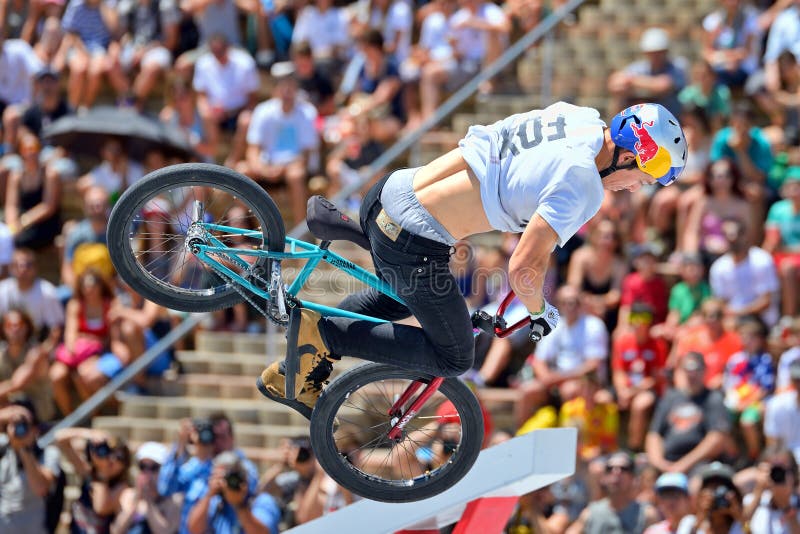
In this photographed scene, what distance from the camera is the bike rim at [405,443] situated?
7234 mm

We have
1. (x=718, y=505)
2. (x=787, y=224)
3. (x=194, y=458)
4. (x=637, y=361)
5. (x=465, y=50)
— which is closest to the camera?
(x=718, y=505)

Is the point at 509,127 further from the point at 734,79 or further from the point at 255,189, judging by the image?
the point at 734,79

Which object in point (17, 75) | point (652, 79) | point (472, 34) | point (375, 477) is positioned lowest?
point (375, 477)

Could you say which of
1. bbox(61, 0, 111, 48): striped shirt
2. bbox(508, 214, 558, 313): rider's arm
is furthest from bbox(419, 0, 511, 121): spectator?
bbox(508, 214, 558, 313): rider's arm

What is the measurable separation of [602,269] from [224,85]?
4643 mm

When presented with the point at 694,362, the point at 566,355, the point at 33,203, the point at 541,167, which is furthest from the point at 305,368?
the point at 33,203

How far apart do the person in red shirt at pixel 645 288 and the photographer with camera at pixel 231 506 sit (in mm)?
3350

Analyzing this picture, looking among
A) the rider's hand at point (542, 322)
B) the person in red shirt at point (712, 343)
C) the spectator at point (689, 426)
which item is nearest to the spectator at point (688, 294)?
the person in red shirt at point (712, 343)

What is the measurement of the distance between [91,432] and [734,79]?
21.3ft

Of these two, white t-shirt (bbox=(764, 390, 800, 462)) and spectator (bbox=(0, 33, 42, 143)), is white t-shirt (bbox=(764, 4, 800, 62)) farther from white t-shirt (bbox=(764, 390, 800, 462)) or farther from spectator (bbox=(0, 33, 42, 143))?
spectator (bbox=(0, 33, 42, 143))

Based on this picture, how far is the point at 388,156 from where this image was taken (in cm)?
1226

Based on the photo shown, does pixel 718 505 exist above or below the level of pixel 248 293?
below

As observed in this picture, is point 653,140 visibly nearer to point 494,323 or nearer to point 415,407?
point 494,323

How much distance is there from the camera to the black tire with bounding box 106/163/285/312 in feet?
22.6
